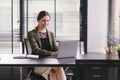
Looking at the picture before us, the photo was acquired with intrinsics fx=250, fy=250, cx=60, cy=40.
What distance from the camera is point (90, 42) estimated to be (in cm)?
486

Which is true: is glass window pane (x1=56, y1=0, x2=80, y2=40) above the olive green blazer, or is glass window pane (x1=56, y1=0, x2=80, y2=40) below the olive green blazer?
above

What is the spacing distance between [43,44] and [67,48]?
1.83ft

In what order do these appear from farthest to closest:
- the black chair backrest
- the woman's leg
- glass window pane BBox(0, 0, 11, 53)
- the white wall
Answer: glass window pane BBox(0, 0, 11, 53)
the white wall
the black chair backrest
the woman's leg

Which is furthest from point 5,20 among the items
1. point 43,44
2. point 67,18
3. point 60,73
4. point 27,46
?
point 60,73

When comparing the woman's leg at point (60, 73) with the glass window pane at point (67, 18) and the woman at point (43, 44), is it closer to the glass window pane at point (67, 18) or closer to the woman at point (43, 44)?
the woman at point (43, 44)

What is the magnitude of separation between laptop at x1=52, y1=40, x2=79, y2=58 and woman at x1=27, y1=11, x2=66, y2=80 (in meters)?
0.18

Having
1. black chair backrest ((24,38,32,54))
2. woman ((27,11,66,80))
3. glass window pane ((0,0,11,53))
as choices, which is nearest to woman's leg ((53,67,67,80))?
woman ((27,11,66,80))

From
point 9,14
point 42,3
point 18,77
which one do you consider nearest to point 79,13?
point 42,3

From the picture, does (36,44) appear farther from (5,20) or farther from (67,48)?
(5,20)

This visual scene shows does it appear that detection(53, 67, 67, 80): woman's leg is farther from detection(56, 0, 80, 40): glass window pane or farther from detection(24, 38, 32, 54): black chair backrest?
detection(56, 0, 80, 40): glass window pane

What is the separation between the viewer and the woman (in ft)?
10.3

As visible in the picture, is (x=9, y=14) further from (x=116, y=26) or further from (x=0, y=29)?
(x=116, y=26)

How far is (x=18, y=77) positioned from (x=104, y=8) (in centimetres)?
214

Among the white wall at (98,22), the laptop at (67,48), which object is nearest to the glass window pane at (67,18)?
the white wall at (98,22)
